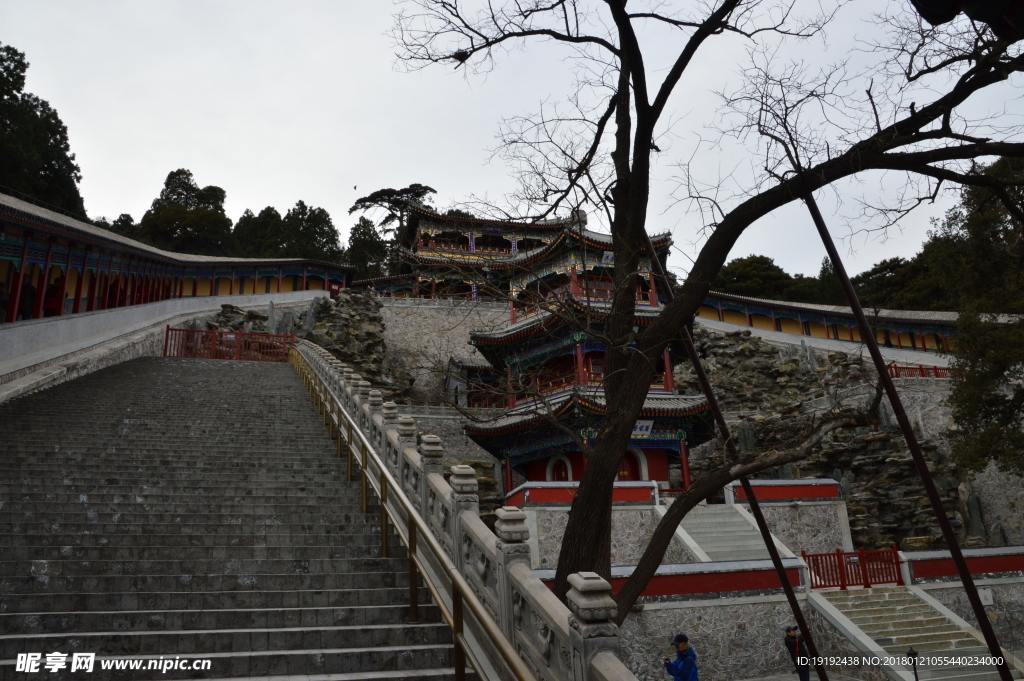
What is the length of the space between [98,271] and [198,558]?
84.9 feet

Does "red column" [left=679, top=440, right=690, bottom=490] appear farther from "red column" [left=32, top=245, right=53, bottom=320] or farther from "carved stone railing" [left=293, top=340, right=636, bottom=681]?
"red column" [left=32, top=245, right=53, bottom=320]

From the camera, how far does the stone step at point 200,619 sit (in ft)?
18.0

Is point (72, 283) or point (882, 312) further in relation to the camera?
point (882, 312)

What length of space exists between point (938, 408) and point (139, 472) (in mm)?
27899

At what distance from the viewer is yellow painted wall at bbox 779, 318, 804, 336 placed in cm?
4616

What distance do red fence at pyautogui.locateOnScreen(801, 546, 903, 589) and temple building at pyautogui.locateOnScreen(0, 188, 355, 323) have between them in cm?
2227

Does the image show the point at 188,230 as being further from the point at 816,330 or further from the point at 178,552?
the point at 178,552

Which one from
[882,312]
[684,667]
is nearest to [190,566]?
[684,667]

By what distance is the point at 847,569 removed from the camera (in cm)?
1517

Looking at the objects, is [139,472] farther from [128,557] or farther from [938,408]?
[938,408]

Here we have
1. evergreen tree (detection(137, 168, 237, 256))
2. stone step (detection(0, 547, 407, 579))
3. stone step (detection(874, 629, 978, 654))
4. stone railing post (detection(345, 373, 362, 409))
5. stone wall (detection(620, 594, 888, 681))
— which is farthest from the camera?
evergreen tree (detection(137, 168, 237, 256))

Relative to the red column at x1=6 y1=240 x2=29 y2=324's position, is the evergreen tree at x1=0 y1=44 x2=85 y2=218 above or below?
above

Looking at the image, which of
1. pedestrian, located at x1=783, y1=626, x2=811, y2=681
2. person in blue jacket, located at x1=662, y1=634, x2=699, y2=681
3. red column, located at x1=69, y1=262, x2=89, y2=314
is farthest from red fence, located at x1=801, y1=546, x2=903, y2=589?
red column, located at x1=69, y1=262, x2=89, y2=314

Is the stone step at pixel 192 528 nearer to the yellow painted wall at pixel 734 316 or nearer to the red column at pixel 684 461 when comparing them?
the red column at pixel 684 461
